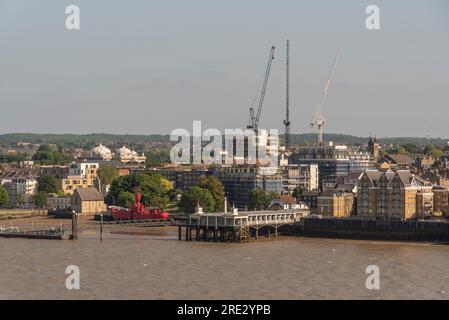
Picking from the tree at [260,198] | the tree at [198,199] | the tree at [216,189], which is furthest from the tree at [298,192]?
the tree at [198,199]

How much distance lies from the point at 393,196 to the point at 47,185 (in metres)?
41.5

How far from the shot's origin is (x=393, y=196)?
72688mm

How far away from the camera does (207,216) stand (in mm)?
65500

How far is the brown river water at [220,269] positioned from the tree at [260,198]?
70.3 ft

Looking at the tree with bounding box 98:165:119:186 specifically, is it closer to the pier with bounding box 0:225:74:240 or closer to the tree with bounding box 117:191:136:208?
the tree with bounding box 117:191:136:208

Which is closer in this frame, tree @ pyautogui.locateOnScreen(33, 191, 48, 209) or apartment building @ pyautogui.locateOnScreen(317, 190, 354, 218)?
apartment building @ pyautogui.locateOnScreen(317, 190, 354, 218)

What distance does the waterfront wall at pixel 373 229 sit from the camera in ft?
208

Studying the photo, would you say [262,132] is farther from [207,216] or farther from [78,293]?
[78,293]

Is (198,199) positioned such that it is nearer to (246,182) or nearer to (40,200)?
(246,182)

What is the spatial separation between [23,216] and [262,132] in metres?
44.1

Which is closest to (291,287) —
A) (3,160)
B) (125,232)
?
(125,232)

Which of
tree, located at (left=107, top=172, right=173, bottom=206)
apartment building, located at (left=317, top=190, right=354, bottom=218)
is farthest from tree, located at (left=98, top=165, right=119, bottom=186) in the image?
apartment building, located at (left=317, top=190, right=354, bottom=218)

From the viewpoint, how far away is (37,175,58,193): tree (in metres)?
104

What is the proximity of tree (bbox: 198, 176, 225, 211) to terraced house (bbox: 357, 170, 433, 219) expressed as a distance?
→ 1582 cm
